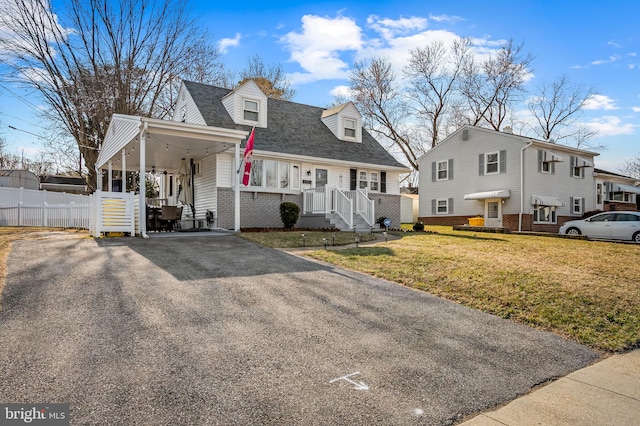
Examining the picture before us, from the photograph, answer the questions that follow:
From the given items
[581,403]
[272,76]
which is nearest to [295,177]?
[581,403]

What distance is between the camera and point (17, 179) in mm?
30438

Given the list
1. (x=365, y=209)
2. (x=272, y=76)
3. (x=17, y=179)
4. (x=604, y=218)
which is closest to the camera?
(x=365, y=209)

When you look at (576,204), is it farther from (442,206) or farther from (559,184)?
(442,206)

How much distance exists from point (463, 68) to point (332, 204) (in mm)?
25180

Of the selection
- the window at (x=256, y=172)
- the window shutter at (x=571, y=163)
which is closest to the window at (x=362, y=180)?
the window at (x=256, y=172)

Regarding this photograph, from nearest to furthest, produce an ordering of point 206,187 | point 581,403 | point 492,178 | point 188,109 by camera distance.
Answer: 1. point 581,403
2. point 206,187
3. point 188,109
4. point 492,178

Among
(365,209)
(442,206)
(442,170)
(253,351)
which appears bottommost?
(253,351)

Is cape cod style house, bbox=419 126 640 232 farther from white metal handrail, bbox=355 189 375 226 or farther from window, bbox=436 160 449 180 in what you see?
white metal handrail, bbox=355 189 375 226

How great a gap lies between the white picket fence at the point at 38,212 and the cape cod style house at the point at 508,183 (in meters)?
19.7

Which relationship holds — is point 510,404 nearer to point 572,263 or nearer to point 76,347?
point 76,347

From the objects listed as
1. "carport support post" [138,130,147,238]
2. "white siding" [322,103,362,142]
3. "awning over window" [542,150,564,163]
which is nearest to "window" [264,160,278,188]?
"white siding" [322,103,362,142]

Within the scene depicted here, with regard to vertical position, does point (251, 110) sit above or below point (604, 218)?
above

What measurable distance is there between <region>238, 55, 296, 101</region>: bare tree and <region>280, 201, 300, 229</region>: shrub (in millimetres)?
19496

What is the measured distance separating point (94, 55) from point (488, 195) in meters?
23.8
